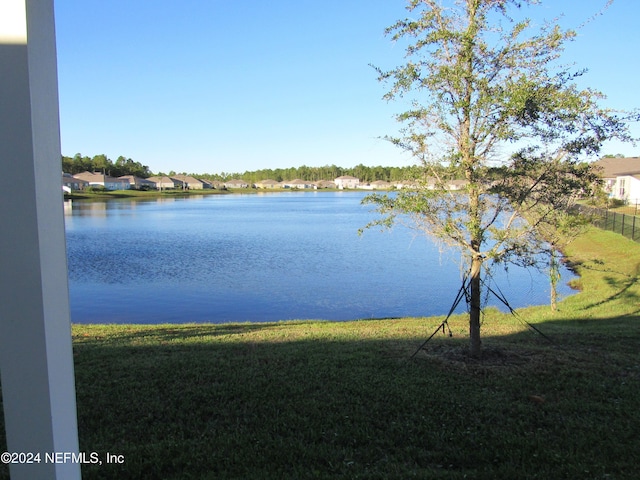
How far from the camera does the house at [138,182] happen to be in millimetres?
131000

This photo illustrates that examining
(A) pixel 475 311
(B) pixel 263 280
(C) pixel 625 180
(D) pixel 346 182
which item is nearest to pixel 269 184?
(D) pixel 346 182

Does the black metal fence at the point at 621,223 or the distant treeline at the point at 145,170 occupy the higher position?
the distant treeline at the point at 145,170

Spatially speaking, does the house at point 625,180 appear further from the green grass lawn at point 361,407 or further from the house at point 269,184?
the house at point 269,184

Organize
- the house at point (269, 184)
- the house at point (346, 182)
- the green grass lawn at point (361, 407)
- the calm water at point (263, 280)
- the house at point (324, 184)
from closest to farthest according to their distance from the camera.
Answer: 1. the green grass lawn at point (361, 407)
2. the calm water at point (263, 280)
3. the house at point (346, 182)
4. the house at point (324, 184)
5. the house at point (269, 184)

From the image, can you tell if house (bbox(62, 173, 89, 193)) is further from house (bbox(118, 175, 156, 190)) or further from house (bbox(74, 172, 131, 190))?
house (bbox(118, 175, 156, 190))

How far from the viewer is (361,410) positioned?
4.78m

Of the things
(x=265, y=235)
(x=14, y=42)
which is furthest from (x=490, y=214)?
(x=265, y=235)

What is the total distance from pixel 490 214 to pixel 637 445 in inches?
144

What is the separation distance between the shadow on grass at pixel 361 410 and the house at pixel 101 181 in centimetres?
11768

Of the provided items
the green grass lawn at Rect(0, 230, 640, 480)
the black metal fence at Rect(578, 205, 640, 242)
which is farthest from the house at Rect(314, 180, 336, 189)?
the green grass lawn at Rect(0, 230, 640, 480)

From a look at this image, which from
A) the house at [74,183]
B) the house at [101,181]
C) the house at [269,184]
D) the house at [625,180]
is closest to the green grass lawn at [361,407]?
the house at [625,180]

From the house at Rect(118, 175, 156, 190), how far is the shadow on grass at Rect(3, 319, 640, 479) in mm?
132192

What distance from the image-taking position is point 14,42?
1.70m

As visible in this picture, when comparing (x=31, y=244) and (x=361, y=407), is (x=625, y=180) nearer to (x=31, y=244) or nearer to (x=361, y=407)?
(x=361, y=407)
